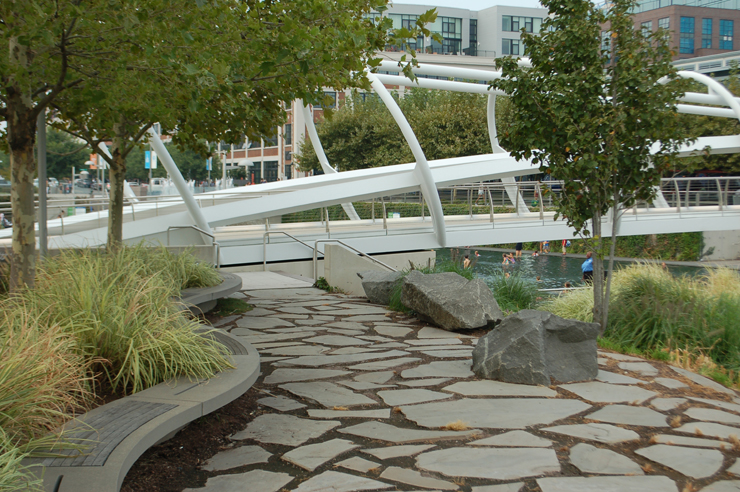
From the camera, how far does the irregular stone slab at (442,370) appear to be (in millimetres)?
5637

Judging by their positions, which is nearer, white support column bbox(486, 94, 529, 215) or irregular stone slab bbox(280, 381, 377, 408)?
irregular stone slab bbox(280, 381, 377, 408)

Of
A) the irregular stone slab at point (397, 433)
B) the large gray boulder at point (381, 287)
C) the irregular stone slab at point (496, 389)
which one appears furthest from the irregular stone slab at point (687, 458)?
the large gray boulder at point (381, 287)

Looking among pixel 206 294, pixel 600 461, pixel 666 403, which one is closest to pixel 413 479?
pixel 600 461

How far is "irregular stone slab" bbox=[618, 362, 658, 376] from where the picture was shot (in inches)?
231

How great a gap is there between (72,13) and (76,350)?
241cm

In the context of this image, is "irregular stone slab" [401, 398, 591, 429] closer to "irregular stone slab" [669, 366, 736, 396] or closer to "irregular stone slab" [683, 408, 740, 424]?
"irregular stone slab" [683, 408, 740, 424]

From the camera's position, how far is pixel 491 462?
12.1ft

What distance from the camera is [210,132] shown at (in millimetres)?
7590

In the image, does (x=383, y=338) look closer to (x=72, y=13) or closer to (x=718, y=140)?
(x=72, y=13)

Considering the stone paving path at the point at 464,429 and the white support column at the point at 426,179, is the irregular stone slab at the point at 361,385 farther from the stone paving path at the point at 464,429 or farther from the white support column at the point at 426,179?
the white support column at the point at 426,179

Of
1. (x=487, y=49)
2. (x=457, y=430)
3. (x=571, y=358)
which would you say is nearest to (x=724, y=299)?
(x=571, y=358)

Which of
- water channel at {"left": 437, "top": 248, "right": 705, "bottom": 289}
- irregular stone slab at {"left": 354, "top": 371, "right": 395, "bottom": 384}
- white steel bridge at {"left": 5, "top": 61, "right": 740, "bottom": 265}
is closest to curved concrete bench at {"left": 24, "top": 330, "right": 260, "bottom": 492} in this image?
irregular stone slab at {"left": 354, "top": 371, "right": 395, "bottom": 384}

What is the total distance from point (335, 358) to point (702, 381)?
342 centimetres

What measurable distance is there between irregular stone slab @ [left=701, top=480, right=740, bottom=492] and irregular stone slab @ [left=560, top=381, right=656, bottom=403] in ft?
4.69
